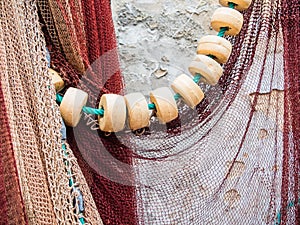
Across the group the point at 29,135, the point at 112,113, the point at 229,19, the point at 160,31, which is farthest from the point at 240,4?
the point at 160,31

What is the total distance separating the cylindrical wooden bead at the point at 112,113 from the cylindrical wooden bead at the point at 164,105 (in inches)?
2.4

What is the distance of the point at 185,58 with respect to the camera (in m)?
1.90

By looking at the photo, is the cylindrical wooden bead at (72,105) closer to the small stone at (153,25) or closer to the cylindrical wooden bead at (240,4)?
the cylindrical wooden bead at (240,4)

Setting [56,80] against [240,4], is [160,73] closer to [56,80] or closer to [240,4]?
[240,4]

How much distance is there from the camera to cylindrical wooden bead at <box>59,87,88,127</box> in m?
0.76

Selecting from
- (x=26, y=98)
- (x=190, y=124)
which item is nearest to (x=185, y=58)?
(x=190, y=124)

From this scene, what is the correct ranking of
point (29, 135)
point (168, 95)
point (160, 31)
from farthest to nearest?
point (160, 31) → point (168, 95) → point (29, 135)

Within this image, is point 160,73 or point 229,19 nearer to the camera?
point 229,19

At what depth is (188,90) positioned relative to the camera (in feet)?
2.77

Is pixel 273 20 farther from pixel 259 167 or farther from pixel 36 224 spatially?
pixel 36 224

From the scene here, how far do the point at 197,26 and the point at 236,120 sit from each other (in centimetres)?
104

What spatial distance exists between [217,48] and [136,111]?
0.64ft

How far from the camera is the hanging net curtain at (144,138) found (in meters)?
0.71

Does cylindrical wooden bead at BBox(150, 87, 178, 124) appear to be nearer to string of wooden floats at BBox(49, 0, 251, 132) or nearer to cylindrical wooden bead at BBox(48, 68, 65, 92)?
string of wooden floats at BBox(49, 0, 251, 132)
